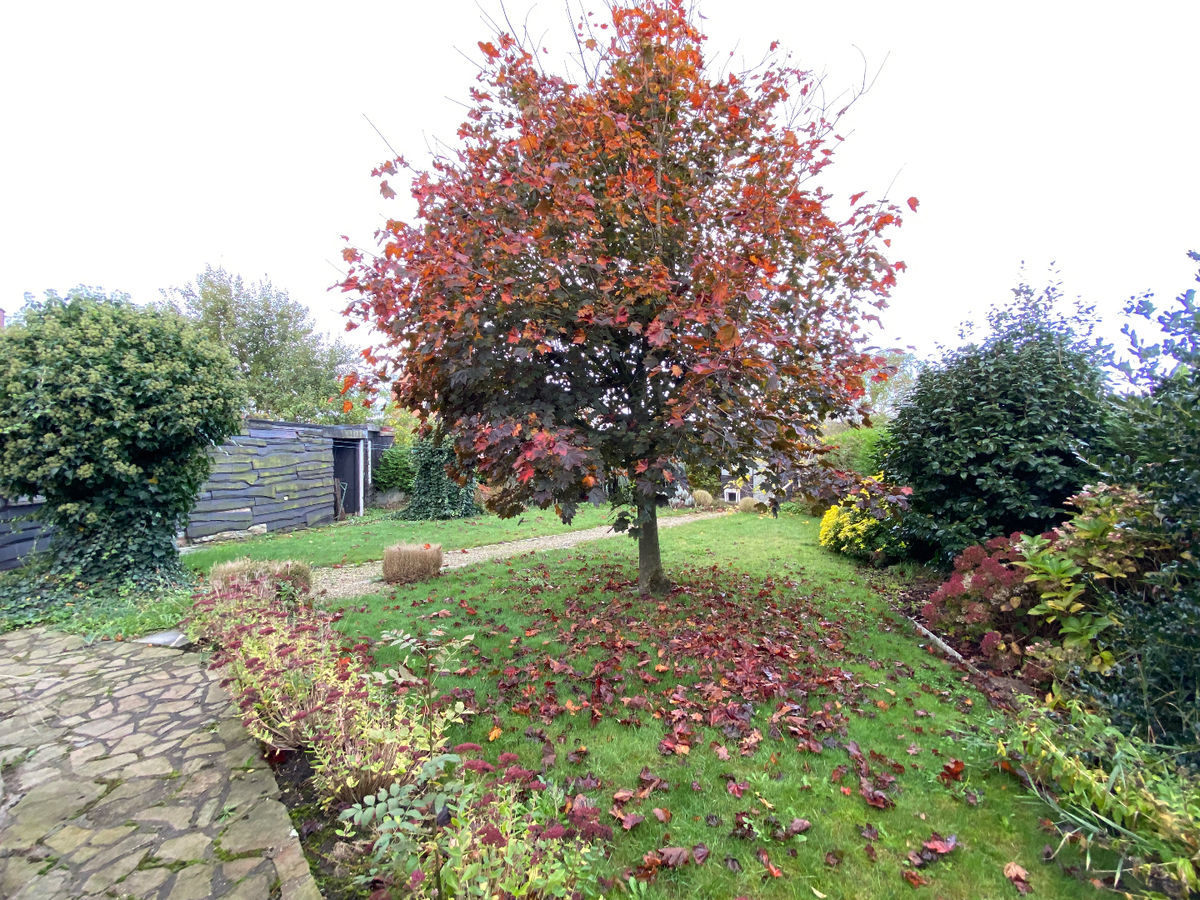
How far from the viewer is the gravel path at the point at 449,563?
6.43 m

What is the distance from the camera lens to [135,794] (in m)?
2.39

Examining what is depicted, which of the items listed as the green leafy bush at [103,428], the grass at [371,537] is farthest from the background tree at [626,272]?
the grass at [371,537]

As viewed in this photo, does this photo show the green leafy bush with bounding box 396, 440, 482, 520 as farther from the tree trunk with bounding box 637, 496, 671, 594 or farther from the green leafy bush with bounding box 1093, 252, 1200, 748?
the green leafy bush with bounding box 1093, 252, 1200, 748

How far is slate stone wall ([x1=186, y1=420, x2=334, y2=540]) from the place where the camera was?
979 cm

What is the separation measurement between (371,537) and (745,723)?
9426 mm

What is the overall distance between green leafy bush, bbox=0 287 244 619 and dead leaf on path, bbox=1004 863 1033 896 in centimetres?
730

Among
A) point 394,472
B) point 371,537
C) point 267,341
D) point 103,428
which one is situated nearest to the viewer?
point 103,428

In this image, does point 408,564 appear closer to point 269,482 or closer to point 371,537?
point 371,537

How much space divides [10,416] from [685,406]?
6.71 metres

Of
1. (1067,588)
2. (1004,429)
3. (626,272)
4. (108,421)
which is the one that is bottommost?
(1067,588)

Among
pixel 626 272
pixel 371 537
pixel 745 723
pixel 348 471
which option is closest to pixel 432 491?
pixel 371 537

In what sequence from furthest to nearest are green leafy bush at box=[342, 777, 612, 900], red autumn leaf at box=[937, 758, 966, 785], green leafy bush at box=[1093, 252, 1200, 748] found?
red autumn leaf at box=[937, 758, 966, 785] < green leafy bush at box=[1093, 252, 1200, 748] < green leafy bush at box=[342, 777, 612, 900]

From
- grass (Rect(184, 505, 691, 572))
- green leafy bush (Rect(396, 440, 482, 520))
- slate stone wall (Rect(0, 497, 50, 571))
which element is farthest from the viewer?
green leafy bush (Rect(396, 440, 482, 520))

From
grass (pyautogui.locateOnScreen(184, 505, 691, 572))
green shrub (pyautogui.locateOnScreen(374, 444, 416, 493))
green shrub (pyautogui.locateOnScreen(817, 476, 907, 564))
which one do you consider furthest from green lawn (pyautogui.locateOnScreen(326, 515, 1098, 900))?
green shrub (pyautogui.locateOnScreen(374, 444, 416, 493))
